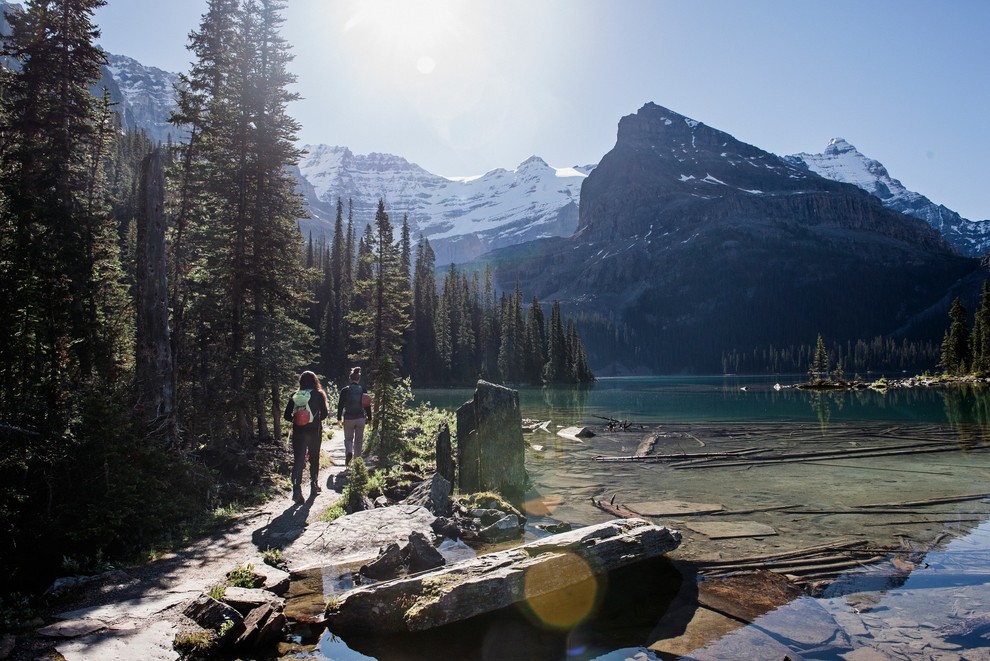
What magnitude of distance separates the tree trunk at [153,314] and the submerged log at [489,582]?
6760mm

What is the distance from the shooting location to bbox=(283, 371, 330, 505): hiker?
1255cm

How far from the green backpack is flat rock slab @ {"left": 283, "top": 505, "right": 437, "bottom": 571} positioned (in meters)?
2.76

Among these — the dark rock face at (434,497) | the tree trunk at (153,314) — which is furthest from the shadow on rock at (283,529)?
the tree trunk at (153,314)

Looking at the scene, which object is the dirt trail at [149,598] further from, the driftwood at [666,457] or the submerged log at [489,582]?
the driftwood at [666,457]

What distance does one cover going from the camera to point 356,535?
32.5 ft

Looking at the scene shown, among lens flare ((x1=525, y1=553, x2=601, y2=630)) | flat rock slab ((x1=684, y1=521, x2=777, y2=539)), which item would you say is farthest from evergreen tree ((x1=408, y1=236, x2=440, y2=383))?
lens flare ((x1=525, y1=553, x2=601, y2=630))

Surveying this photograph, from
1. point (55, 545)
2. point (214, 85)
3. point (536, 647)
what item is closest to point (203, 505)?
point (55, 545)

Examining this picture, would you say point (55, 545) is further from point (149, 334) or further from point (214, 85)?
point (214, 85)

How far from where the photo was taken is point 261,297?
62.2 ft

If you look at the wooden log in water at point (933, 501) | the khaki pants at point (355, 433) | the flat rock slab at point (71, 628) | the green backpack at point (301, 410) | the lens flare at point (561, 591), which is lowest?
the wooden log in water at point (933, 501)

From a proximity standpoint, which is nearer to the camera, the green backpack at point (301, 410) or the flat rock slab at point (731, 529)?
the flat rock slab at point (731, 529)

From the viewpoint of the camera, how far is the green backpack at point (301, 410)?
1245 centimetres

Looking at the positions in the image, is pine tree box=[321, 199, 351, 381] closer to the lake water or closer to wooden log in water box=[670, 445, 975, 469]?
the lake water

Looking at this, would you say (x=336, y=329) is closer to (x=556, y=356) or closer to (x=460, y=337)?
(x=460, y=337)
